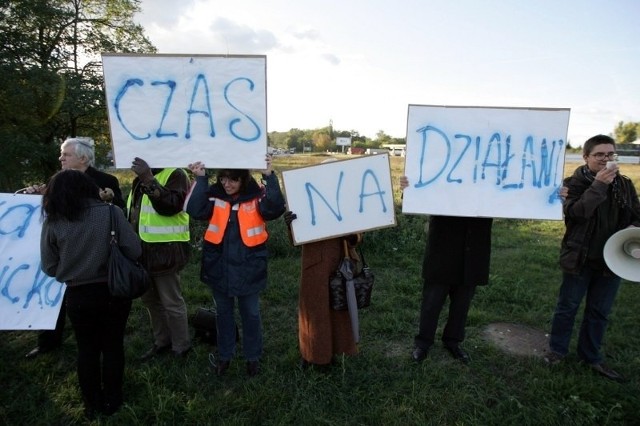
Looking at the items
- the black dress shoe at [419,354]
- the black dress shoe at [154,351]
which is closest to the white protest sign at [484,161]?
the black dress shoe at [419,354]

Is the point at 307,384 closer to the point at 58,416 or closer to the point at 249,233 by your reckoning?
the point at 249,233

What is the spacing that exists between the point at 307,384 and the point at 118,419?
1540 millimetres

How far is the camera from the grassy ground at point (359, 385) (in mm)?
3150

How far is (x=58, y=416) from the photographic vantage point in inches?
125

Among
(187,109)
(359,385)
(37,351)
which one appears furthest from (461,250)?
(37,351)

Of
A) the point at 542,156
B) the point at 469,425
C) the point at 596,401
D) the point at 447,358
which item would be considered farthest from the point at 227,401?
the point at 542,156

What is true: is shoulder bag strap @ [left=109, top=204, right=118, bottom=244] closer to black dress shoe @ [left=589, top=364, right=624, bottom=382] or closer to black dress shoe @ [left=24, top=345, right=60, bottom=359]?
black dress shoe @ [left=24, top=345, right=60, bottom=359]

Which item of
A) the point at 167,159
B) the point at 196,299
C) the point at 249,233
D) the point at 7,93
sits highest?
the point at 7,93

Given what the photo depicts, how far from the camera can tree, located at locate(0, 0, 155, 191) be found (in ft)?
25.7

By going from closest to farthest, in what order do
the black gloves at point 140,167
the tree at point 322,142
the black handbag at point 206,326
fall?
the black gloves at point 140,167
the black handbag at point 206,326
the tree at point 322,142

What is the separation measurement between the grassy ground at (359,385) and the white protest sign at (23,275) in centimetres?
64

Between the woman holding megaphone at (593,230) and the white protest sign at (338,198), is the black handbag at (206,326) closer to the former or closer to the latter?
the white protest sign at (338,198)

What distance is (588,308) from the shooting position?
378 centimetres

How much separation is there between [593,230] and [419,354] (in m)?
1.98
